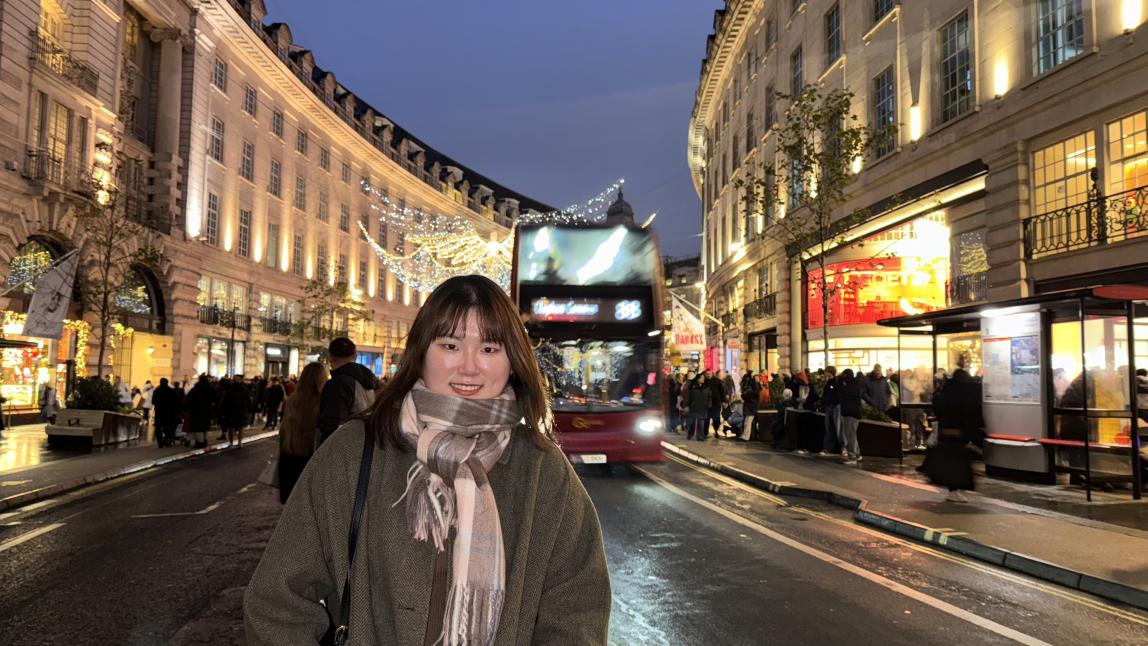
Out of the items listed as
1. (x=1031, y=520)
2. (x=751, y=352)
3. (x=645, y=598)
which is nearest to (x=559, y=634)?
(x=645, y=598)

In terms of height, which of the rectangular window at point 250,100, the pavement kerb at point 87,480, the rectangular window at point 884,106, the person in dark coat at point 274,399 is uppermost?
the rectangular window at point 250,100

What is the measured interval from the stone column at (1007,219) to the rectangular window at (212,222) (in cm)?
3196

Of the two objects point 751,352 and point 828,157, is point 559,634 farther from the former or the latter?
point 751,352

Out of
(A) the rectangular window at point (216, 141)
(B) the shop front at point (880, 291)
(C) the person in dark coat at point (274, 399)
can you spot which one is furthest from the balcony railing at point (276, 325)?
(B) the shop front at point (880, 291)

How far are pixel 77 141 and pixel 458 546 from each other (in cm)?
3080

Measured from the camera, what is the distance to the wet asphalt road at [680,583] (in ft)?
17.9

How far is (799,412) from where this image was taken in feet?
62.5

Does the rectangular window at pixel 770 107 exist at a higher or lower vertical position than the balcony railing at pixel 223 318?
higher

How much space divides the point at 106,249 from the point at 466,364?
2983 centimetres

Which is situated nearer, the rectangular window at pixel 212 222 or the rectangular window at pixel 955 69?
the rectangular window at pixel 955 69

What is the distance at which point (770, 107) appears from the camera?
111 feet

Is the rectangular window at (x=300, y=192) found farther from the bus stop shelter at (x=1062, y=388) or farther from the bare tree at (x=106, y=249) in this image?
the bus stop shelter at (x=1062, y=388)

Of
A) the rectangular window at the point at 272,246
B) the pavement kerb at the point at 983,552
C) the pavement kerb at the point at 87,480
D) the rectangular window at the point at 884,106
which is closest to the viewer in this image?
the pavement kerb at the point at 983,552

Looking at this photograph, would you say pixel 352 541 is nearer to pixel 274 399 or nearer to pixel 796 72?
pixel 274 399
